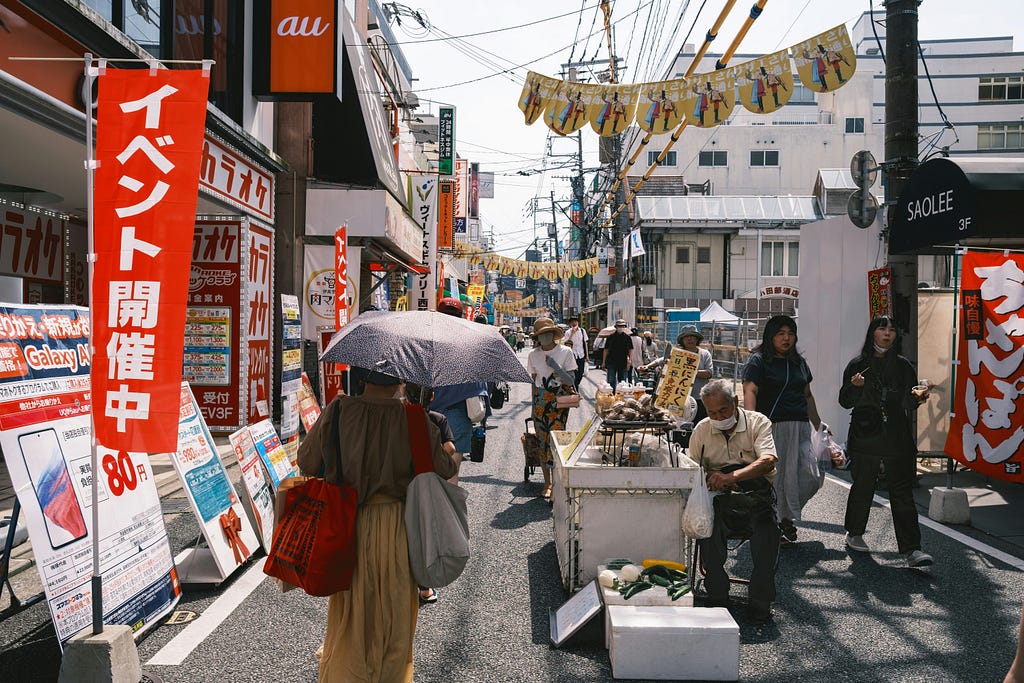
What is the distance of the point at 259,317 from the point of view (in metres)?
11.3

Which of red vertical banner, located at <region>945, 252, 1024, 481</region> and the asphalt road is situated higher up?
red vertical banner, located at <region>945, 252, 1024, 481</region>

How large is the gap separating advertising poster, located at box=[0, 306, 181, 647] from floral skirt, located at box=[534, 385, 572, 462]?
4.14m

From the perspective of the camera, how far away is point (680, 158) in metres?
50.5

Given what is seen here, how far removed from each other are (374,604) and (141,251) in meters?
2.14

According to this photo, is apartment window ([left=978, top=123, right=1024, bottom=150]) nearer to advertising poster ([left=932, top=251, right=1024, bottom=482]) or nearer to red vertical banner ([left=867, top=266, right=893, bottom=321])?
red vertical banner ([left=867, top=266, right=893, bottom=321])

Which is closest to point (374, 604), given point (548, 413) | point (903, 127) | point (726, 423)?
point (726, 423)

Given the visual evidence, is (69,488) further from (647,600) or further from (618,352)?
(618,352)

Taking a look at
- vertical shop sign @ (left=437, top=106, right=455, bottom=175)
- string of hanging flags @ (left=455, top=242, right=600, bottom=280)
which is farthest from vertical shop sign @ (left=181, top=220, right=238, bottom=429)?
string of hanging flags @ (left=455, top=242, right=600, bottom=280)

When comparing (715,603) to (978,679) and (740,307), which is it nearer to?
(978,679)

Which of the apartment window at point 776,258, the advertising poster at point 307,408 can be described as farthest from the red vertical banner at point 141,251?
the apartment window at point 776,258

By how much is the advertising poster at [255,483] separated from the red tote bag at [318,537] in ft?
8.81

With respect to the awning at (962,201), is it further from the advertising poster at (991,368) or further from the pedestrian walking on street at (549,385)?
the pedestrian walking on street at (549,385)

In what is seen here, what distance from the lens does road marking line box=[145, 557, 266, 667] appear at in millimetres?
4082

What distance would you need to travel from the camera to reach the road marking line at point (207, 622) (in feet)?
13.4
